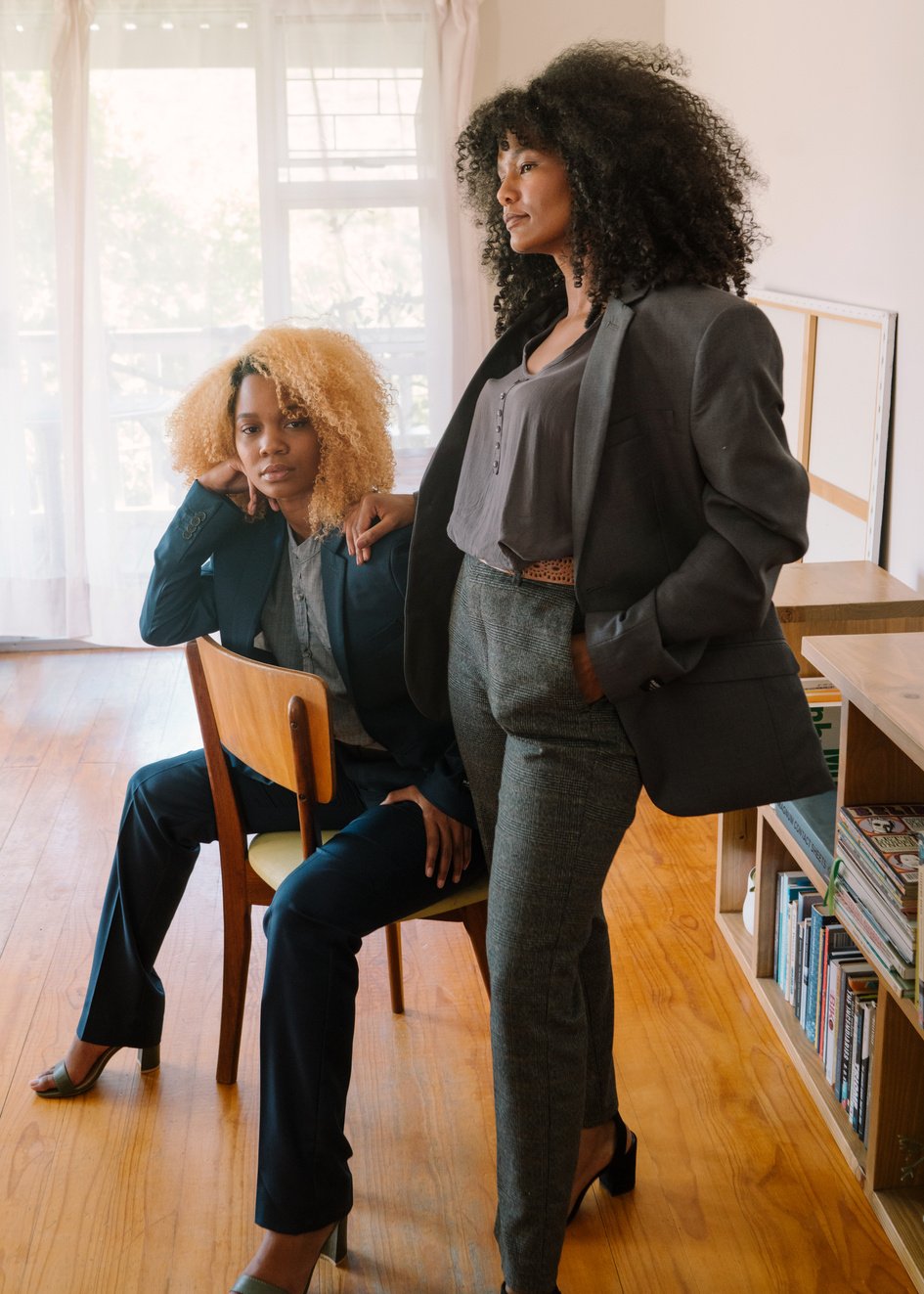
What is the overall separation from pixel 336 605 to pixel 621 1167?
2.84 ft

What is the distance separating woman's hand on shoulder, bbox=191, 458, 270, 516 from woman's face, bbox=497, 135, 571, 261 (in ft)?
1.98

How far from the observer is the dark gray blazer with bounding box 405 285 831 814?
1263 mm

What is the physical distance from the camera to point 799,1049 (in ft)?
6.60

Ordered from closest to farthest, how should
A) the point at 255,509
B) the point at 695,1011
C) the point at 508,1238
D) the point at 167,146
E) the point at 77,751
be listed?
the point at 508,1238
the point at 255,509
the point at 695,1011
the point at 77,751
the point at 167,146

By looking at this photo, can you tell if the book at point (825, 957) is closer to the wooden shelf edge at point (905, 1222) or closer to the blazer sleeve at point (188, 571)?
the wooden shelf edge at point (905, 1222)

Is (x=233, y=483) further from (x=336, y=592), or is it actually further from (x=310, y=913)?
(x=310, y=913)

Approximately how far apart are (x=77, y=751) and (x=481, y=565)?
2272 millimetres

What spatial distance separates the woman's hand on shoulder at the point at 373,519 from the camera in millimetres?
1780

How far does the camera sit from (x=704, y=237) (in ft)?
4.43

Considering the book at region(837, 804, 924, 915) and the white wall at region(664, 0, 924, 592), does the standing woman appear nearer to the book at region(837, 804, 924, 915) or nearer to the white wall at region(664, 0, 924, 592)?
the book at region(837, 804, 924, 915)

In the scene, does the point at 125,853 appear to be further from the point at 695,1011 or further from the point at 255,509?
the point at 695,1011

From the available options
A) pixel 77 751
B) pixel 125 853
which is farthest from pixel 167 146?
pixel 125 853

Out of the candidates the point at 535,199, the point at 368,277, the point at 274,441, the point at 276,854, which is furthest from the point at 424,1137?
the point at 368,277

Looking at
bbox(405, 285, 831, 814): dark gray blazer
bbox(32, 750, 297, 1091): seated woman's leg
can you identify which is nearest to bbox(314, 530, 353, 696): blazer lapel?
bbox(32, 750, 297, 1091): seated woman's leg
